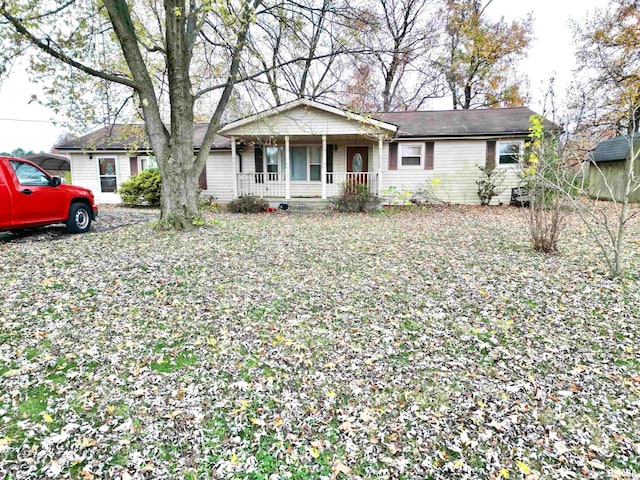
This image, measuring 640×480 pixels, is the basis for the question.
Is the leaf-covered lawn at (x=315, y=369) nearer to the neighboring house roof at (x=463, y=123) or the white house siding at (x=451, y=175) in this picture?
the white house siding at (x=451, y=175)

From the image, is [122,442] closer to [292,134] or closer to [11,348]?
[11,348]

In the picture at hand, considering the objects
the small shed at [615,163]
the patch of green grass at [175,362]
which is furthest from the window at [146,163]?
the small shed at [615,163]

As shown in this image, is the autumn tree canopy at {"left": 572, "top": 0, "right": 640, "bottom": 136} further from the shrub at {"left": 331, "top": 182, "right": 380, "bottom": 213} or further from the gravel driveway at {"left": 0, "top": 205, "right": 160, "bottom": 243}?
the gravel driveway at {"left": 0, "top": 205, "right": 160, "bottom": 243}

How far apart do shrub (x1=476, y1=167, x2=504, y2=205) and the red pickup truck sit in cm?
1395

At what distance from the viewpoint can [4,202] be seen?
272 inches

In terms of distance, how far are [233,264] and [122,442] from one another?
3.82 meters

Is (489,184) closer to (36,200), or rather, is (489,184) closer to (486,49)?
(486,49)

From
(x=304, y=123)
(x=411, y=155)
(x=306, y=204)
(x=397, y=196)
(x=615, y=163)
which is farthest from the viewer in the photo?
(x=615, y=163)

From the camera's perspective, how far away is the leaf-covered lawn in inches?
88.5

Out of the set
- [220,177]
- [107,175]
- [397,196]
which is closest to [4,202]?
[220,177]

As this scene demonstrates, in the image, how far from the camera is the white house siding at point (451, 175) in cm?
1562

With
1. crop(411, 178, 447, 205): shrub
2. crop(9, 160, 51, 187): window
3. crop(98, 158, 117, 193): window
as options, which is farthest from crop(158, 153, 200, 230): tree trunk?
crop(98, 158, 117, 193): window

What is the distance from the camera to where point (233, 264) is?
6031mm

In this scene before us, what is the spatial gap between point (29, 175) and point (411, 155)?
42.9ft
